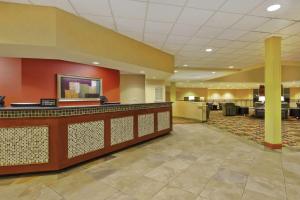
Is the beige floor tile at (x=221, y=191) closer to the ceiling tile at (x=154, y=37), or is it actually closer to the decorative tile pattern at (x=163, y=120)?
the decorative tile pattern at (x=163, y=120)

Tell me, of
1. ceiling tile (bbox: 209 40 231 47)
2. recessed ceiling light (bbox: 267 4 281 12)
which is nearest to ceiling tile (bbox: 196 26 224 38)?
ceiling tile (bbox: 209 40 231 47)

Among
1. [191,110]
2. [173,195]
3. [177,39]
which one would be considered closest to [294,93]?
[191,110]

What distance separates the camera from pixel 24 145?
275cm

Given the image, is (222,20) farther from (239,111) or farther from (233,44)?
(239,111)

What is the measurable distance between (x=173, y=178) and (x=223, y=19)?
10.5 feet

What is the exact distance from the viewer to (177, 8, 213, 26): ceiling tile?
10.2 feet

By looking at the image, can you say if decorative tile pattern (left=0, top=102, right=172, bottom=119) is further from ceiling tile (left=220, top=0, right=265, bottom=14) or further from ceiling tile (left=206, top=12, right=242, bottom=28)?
ceiling tile (left=220, top=0, right=265, bottom=14)

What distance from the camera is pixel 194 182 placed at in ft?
8.27

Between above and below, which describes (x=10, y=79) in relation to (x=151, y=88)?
below

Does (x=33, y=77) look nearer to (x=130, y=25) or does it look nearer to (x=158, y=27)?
(x=130, y=25)

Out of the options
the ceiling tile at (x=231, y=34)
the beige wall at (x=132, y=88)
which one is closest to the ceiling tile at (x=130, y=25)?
the ceiling tile at (x=231, y=34)

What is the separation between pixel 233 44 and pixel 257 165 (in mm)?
3487

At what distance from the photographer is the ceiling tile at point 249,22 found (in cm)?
337

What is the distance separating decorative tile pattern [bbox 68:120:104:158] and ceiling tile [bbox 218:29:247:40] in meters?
3.64
